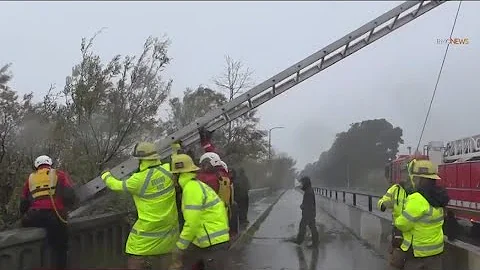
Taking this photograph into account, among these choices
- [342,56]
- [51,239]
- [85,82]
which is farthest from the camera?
[85,82]

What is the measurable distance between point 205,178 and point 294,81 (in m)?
3.86

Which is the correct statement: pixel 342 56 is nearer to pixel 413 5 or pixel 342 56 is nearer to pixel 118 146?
pixel 413 5

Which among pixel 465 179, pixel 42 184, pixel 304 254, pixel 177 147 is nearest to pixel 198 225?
pixel 42 184

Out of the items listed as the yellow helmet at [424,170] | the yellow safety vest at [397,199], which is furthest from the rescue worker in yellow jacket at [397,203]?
the yellow helmet at [424,170]

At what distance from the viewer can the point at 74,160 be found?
35.8 feet

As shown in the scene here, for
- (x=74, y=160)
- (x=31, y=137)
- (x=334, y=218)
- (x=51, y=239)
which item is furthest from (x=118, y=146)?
(x=334, y=218)

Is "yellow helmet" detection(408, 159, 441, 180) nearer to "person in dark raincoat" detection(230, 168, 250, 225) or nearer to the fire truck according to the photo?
"person in dark raincoat" detection(230, 168, 250, 225)

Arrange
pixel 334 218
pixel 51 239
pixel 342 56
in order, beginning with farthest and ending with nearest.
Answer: pixel 334 218, pixel 342 56, pixel 51 239

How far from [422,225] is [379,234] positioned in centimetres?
777

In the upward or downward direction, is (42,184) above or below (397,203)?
above

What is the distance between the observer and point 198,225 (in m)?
5.73

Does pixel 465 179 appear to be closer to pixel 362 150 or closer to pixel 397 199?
pixel 397 199

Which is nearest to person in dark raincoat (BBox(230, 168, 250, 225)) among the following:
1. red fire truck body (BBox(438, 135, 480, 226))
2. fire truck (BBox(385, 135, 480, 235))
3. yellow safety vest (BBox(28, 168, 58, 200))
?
fire truck (BBox(385, 135, 480, 235))

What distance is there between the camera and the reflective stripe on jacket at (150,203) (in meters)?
6.12
